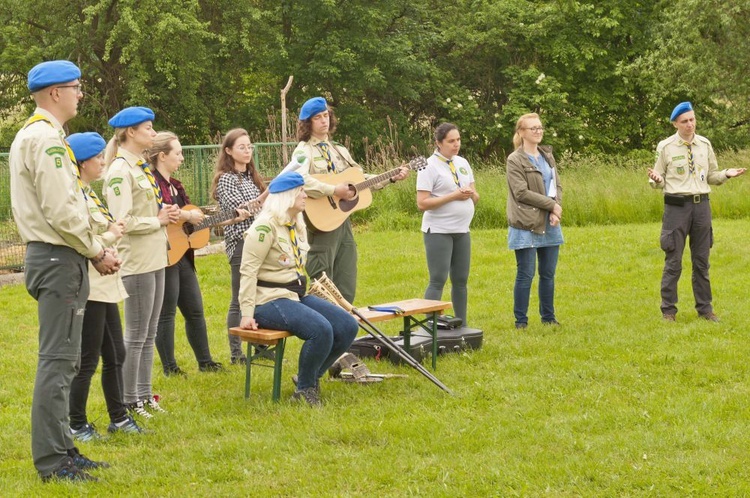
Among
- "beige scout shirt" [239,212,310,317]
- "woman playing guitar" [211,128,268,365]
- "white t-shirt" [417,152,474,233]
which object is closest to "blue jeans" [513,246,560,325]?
"white t-shirt" [417,152,474,233]

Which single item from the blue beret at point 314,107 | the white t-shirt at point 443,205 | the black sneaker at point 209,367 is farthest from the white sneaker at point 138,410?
the white t-shirt at point 443,205

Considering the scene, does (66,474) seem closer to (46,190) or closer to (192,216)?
(46,190)

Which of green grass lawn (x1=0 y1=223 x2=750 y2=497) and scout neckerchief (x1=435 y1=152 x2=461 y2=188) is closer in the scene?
green grass lawn (x1=0 y1=223 x2=750 y2=497)

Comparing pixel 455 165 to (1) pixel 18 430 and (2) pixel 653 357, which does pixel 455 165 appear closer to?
(2) pixel 653 357

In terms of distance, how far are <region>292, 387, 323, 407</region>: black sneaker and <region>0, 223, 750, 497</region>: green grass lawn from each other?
93 mm

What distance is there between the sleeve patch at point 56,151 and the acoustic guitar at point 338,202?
2.87m

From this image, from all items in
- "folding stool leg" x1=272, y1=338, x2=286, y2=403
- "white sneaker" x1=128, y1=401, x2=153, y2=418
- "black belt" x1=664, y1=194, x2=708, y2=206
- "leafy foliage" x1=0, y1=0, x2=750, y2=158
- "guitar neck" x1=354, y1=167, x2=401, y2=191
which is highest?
"leafy foliage" x1=0, y1=0, x2=750, y2=158

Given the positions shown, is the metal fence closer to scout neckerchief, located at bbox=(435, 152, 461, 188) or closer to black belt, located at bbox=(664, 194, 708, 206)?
scout neckerchief, located at bbox=(435, 152, 461, 188)

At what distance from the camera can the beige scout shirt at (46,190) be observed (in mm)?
4883

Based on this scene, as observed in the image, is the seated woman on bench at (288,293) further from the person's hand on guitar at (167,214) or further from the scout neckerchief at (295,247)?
the person's hand on guitar at (167,214)

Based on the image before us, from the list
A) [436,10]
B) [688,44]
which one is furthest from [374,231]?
[436,10]

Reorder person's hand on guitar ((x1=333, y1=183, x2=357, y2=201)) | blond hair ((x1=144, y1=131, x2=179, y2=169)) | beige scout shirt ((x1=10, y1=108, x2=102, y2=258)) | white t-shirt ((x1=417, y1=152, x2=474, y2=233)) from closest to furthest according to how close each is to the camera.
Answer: beige scout shirt ((x1=10, y1=108, x2=102, y2=258)) → blond hair ((x1=144, y1=131, x2=179, y2=169)) → person's hand on guitar ((x1=333, y1=183, x2=357, y2=201)) → white t-shirt ((x1=417, y1=152, x2=474, y2=233))

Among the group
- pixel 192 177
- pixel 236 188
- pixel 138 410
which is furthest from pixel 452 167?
pixel 192 177

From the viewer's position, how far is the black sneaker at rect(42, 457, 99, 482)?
17.1 ft
